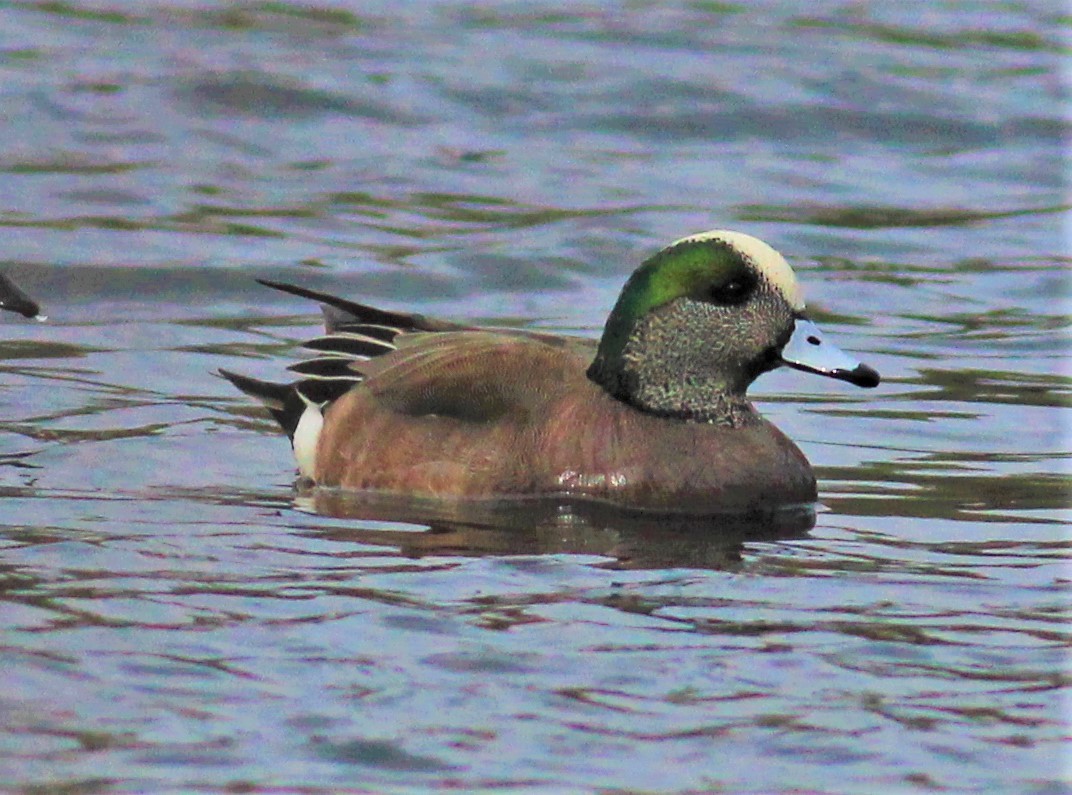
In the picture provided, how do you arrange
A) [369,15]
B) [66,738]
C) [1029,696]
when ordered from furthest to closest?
1. [369,15]
2. [1029,696]
3. [66,738]

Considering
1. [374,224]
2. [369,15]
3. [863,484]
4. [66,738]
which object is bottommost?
[66,738]

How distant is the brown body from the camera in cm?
727

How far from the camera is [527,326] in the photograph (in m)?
10.4

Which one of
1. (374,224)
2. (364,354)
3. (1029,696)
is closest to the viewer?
(1029,696)

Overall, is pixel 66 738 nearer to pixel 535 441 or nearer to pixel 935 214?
pixel 535 441

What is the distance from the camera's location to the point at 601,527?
6.98m

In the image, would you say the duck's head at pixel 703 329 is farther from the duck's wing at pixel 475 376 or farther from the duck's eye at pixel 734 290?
the duck's wing at pixel 475 376

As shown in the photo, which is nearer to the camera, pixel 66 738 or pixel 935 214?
pixel 66 738

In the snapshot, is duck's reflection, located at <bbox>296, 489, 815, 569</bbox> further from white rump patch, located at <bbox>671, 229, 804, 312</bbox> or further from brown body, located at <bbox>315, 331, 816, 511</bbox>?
white rump patch, located at <bbox>671, 229, 804, 312</bbox>

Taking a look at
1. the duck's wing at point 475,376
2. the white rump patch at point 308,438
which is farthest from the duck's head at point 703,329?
the white rump patch at point 308,438

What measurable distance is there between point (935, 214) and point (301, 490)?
254 inches

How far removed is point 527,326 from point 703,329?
295 cm

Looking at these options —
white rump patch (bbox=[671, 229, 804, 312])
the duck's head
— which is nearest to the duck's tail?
the duck's head

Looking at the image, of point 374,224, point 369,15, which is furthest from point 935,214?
point 369,15
